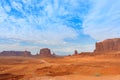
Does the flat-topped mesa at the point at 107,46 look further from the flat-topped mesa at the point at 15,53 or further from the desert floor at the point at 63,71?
the desert floor at the point at 63,71

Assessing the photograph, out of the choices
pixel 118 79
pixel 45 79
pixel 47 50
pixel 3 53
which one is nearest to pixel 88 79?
pixel 118 79

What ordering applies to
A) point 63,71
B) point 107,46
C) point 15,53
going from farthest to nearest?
point 15,53
point 107,46
point 63,71

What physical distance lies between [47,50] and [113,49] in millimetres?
39889

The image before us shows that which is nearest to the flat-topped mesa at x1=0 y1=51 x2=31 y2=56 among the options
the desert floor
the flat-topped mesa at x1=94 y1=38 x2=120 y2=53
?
the flat-topped mesa at x1=94 y1=38 x2=120 y2=53

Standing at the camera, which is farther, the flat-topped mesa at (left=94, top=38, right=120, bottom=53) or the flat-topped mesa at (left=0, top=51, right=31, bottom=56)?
the flat-topped mesa at (left=0, top=51, right=31, bottom=56)

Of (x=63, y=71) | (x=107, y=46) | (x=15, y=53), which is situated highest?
(x=15, y=53)

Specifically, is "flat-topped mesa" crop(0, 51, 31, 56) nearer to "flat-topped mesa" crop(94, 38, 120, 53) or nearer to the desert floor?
"flat-topped mesa" crop(94, 38, 120, 53)

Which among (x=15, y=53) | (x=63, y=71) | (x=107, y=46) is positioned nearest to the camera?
(x=63, y=71)

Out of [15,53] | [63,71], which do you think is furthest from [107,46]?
[63,71]

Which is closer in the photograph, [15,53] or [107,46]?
[107,46]

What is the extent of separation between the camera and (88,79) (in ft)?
57.2

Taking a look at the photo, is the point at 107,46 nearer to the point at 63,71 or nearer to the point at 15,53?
the point at 15,53

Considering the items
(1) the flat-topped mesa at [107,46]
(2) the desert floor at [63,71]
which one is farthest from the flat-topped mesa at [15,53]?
(2) the desert floor at [63,71]

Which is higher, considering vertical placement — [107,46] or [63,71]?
[107,46]
